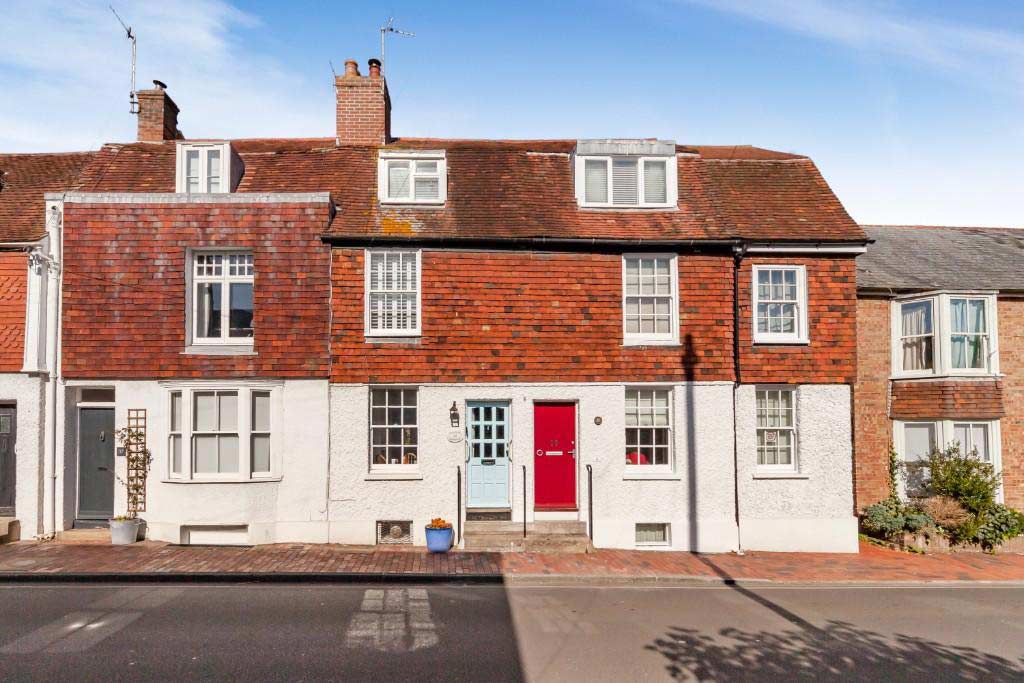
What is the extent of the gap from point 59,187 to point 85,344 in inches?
190

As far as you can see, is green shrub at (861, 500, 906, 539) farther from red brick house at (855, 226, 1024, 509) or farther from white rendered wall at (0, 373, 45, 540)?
white rendered wall at (0, 373, 45, 540)

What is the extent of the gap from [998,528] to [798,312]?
6305 mm

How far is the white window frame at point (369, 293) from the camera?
1413 centimetres

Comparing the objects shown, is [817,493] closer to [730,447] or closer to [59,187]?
[730,447]

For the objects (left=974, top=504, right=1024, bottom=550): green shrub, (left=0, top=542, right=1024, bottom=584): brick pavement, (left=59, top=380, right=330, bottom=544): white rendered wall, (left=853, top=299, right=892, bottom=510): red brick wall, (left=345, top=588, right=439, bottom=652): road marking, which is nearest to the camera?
(left=345, top=588, right=439, bottom=652): road marking

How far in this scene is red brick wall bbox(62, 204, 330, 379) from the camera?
1380cm

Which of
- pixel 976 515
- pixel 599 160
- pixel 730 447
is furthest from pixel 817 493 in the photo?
pixel 599 160

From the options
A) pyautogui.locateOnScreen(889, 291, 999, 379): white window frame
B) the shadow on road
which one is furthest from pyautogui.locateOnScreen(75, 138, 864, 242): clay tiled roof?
the shadow on road

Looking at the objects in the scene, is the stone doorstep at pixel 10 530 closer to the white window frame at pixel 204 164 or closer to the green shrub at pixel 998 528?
the white window frame at pixel 204 164

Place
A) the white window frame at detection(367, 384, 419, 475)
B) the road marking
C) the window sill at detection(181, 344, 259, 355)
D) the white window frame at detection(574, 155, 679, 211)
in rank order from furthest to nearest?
the white window frame at detection(574, 155, 679, 211), the white window frame at detection(367, 384, 419, 475), the window sill at detection(181, 344, 259, 355), the road marking

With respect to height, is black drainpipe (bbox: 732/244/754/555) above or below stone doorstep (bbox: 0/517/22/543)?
above

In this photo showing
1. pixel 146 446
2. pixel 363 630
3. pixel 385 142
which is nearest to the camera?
pixel 363 630

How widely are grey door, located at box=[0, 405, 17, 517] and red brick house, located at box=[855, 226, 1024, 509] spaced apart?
17.9 metres

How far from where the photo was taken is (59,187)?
642 inches
